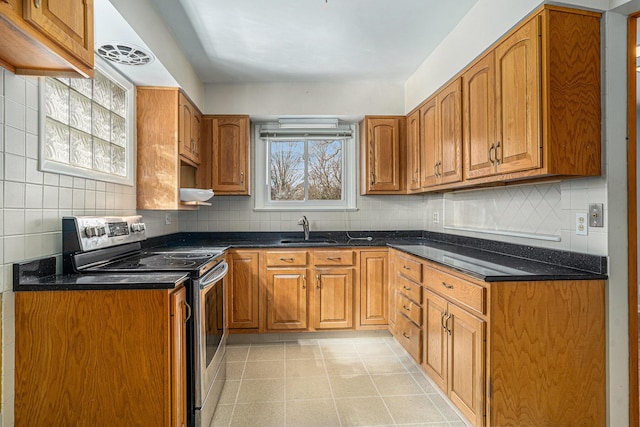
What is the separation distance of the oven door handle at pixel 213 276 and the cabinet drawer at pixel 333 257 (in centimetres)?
96

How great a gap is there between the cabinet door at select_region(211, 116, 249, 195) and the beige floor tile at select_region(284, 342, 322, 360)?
150cm

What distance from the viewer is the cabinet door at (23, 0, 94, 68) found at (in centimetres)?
107

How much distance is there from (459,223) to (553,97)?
1.49 m

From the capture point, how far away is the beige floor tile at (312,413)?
1923 mm

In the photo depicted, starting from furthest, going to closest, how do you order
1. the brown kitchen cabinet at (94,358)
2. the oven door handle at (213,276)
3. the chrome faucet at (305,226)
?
the chrome faucet at (305,226)
the oven door handle at (213,276)
the brown kitchen cabinet at (94,358)

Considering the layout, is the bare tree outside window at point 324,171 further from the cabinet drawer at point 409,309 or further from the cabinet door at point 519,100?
the cabinet door at point 519,100

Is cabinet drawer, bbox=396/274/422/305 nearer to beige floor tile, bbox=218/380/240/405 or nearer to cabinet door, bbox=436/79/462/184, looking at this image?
cabinet door, bbox=436/79/462/184

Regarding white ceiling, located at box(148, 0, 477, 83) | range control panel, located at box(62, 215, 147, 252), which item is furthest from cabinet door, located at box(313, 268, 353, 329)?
white ceiling, located at box(148, 0, 477, 83)

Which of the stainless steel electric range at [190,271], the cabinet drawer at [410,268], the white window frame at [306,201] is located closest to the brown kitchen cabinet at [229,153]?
the white window frame at [306,201]

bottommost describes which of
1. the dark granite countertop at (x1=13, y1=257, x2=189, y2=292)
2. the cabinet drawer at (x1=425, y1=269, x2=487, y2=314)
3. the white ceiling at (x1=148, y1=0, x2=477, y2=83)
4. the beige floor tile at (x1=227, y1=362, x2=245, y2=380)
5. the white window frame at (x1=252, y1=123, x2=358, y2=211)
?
the beige floor tile at (x1=227, y1=362, x2=245, y2=380)

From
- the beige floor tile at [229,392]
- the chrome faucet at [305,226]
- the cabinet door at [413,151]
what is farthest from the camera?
the chrome faucet at [305,226]

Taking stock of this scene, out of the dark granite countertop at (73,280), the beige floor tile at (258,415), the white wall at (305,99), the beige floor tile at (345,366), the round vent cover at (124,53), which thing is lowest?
the beige floor tile at (258,415)

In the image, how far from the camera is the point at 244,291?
3.03m

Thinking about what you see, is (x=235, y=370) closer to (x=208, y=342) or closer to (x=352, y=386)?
(x=208, y=342)
